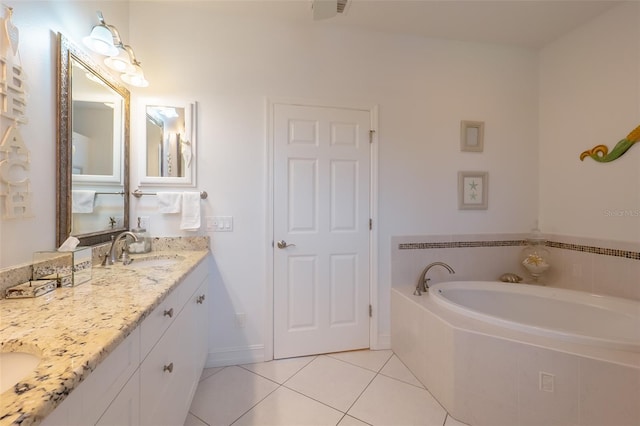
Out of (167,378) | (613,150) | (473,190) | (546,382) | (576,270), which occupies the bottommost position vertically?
(546,382)

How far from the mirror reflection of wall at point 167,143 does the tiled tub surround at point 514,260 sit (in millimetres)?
1810

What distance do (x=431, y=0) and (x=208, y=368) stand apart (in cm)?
314

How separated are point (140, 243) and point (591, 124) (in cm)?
356

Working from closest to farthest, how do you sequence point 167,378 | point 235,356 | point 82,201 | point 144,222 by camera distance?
point 167,378 → point 82,201 → point 144,222 → point 235,356

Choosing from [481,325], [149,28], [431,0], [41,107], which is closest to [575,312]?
[481,325]

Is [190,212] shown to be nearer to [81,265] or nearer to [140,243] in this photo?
[140,243]

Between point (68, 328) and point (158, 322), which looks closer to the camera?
point (68, 328)

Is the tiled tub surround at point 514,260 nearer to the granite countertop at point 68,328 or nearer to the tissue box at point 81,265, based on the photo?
the granite countertop at point 68,328

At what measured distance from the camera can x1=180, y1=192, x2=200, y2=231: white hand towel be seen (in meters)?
1.92

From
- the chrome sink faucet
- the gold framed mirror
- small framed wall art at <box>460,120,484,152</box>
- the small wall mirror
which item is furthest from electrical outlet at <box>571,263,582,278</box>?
the gold framed mirror

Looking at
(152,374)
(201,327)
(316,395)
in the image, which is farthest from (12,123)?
(316,395)

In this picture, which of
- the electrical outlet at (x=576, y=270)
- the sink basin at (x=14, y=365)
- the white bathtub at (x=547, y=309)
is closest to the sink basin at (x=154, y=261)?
the sink basin at (x=14, y=365)

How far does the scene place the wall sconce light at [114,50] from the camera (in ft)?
4.68

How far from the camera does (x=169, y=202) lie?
192 cm
